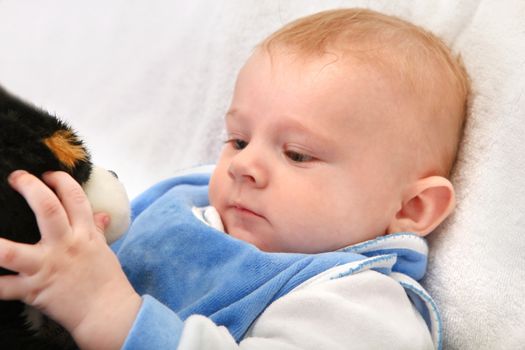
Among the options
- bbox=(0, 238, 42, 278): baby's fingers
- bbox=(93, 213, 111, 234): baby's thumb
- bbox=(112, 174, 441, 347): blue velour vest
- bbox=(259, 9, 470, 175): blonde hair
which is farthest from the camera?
bbox=(259, 9, 470, 175): blonde hair

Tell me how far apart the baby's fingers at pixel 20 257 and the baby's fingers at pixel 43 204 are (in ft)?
0.08

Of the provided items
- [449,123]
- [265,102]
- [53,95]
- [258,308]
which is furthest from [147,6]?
[258,308]

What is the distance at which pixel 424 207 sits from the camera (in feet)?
3.57

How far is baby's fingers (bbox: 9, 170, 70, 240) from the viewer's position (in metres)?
0.72

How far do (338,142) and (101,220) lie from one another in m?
0.38

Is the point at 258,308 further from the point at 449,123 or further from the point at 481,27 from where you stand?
the point at 481,27

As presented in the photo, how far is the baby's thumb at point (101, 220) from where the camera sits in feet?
2.69

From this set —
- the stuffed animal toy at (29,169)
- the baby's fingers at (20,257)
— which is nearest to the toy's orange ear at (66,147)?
the stuffed animal toy at (29,169)

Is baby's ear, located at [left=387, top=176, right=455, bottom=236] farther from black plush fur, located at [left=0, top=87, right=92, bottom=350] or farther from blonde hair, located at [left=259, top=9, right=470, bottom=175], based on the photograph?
black plush fur, located at [left=0, top=87, right=92, bottom=350]

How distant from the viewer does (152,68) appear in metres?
1.71

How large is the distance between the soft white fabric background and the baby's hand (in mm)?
519

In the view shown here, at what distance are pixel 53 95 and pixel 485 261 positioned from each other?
→ 124cm

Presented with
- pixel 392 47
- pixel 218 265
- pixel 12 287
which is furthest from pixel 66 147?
pixel 392 47

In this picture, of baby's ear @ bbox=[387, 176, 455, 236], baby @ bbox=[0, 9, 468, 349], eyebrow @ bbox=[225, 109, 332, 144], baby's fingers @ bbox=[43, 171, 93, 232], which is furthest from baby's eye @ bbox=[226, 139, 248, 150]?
baby's fingers @ bbox=[43, 171, 93, 232]
